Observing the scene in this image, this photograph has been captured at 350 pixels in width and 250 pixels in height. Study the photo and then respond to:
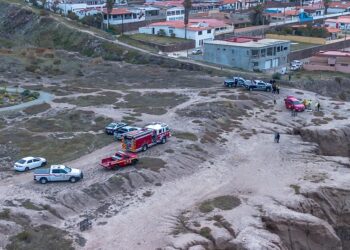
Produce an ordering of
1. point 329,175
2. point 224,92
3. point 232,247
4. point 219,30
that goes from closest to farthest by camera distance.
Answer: point 232,247 < point 329,175 < point 224,92 < point 219,30

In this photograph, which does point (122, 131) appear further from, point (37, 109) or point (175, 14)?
point (175, 14)

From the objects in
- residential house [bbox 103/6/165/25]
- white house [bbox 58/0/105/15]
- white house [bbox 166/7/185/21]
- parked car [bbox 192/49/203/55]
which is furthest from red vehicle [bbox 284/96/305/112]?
white house [bbox 166/7/185/21]

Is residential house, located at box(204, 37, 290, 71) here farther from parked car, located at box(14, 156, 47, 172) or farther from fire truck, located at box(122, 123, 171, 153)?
parked car, located at box(14, 156, 47, 172)

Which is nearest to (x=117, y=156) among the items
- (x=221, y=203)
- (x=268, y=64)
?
(x=221, y=203)

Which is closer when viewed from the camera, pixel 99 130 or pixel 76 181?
pixel 76 181

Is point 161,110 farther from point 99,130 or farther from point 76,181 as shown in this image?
point 76,181

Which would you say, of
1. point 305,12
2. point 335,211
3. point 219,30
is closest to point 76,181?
point 335,211

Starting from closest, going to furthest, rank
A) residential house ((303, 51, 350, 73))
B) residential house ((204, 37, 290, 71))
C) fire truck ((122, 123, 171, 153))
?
fire truck ((122, 123, 171, 153)) < residential house ((204, 37, 290, 71)) < residential house ((303, 51, 350, 73))
